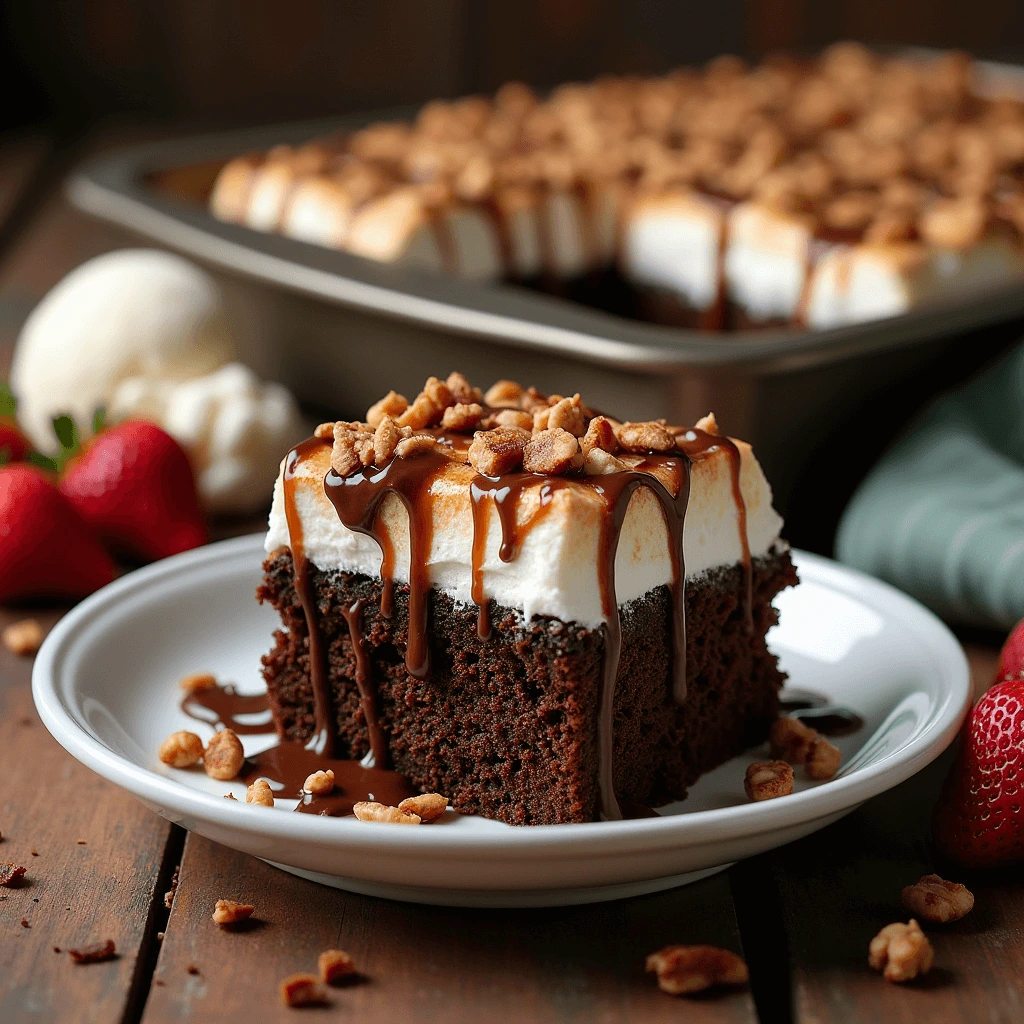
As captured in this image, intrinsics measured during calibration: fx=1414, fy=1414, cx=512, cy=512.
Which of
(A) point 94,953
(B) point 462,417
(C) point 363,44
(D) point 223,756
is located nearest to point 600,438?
(B) point 462,417

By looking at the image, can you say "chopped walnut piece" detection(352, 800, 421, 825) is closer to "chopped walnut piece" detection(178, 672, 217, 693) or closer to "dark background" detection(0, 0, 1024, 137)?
"chopped walnut piece" detection(178, 672, 217, 693)

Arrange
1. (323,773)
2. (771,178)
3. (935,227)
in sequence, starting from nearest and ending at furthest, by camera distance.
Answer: (323,773) → (935,227) → (771,178)

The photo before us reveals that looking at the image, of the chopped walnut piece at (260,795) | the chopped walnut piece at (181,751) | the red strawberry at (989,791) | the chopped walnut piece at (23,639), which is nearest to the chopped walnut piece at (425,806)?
the chopped walnut piece at (260,795)

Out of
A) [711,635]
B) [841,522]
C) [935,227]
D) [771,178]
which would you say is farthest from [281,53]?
[711,635]

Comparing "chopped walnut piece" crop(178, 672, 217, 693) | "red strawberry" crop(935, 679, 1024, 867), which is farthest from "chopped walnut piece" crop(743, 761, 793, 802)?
"chopped walnut piece" crop(178, 672, 217, 693)

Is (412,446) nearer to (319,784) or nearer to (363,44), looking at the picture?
(319,784)

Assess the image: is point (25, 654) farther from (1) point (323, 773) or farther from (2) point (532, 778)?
(2) point (532, 778)

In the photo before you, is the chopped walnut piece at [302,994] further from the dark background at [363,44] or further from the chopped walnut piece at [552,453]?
the dark background at [363,44]
